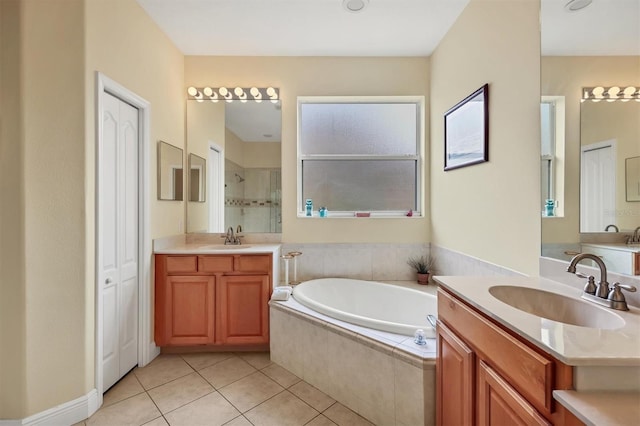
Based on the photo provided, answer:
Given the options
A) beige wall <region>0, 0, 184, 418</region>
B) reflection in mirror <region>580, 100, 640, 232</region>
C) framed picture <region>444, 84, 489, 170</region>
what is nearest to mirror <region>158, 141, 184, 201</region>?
beige wall <region>0, 0, 184, 418</region>

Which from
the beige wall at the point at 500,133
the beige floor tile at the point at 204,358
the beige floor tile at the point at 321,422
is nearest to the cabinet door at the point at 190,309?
the beige floor tile at the point at 204,358

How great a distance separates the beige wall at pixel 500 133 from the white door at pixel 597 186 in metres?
0.25

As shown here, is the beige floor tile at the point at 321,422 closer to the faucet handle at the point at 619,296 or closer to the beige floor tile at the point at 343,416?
the beige floor tile at the point at 343,416

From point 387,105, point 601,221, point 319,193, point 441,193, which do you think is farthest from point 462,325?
point 387,105

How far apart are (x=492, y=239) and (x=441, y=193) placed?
837mm

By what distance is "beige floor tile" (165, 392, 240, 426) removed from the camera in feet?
5.39

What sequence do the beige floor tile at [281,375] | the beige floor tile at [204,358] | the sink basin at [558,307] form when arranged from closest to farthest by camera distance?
1. the sink basin at [558,307]
2. the beige floor tile at [281,375]
3. the beige floor tile at [204,358]

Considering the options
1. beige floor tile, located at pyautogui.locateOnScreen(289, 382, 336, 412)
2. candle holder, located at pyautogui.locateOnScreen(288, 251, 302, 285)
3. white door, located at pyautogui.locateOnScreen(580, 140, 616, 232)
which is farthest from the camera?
candle holder, located at pyautogui.locateOnScreen(288, 251, 302, 285)

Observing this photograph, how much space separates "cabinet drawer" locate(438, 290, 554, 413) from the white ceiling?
7.26 feet

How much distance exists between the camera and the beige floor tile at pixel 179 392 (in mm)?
1801

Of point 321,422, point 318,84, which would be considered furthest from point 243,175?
point 321,422

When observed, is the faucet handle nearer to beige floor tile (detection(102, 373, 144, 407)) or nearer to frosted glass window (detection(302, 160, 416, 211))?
frosted glass window (detection(302, 160, 416, 211))

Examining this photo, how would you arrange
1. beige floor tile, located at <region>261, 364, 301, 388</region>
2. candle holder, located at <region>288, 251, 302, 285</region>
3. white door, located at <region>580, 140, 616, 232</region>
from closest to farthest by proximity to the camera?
1. white door, located at <region>580, 140, 616, 232</region>
2. beige floor tile, located at <region>261, 364, 301, 388</region>
3. candle holder, located at <region>288, 251, 302, 285</region>

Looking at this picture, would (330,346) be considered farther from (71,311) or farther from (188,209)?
(188,209)
